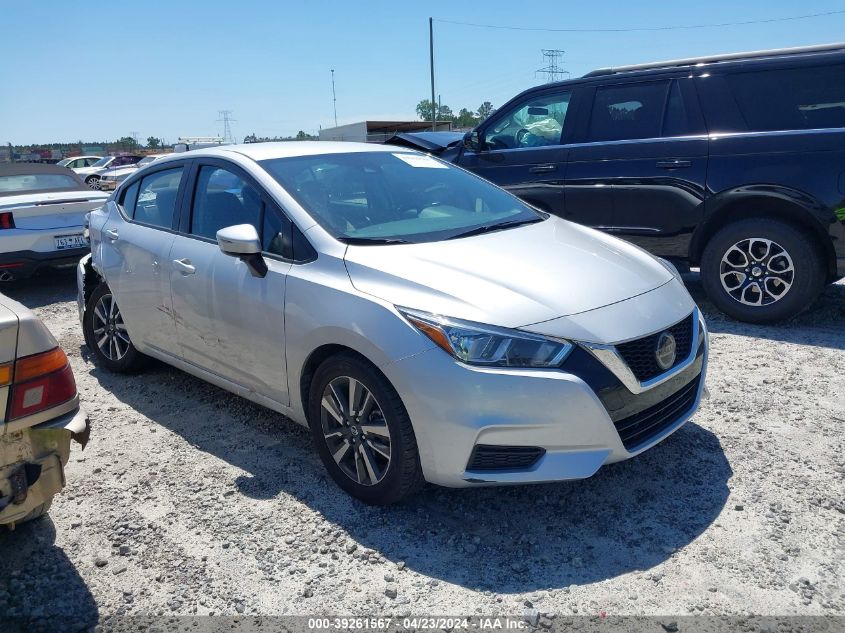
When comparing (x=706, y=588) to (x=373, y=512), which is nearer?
(x=706, y=588)

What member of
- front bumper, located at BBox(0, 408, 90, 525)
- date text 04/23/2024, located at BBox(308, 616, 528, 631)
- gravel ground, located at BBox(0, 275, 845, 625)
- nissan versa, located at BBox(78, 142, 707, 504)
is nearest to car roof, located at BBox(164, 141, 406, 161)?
nissan versa, located at BBox(78, 142, 707, 504)

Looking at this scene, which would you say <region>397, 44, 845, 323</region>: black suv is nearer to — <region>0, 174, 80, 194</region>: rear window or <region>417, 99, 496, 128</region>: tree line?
<region>0, 174, 80, 194</region>: rear window

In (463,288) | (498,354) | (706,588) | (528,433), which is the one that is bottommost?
(706,588)

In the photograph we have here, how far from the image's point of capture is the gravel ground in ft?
8.47

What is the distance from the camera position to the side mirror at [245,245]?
3.29 m

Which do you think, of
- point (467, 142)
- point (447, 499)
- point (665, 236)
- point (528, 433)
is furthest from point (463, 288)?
point (467, 142)

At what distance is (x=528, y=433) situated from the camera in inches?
107

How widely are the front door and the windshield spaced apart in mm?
234

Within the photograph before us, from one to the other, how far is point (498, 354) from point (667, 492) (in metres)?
1.19

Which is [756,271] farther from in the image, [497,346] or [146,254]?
[146,254]

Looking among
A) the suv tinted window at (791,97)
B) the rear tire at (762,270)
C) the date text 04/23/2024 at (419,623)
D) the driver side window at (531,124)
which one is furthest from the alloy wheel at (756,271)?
the date text 04/23/2024 at (419,623)

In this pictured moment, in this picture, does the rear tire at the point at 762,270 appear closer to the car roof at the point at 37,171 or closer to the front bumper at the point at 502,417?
the front bumper at the point at 502,417

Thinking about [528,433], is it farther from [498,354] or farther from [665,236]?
[665,236]

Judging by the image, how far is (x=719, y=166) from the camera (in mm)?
5488
